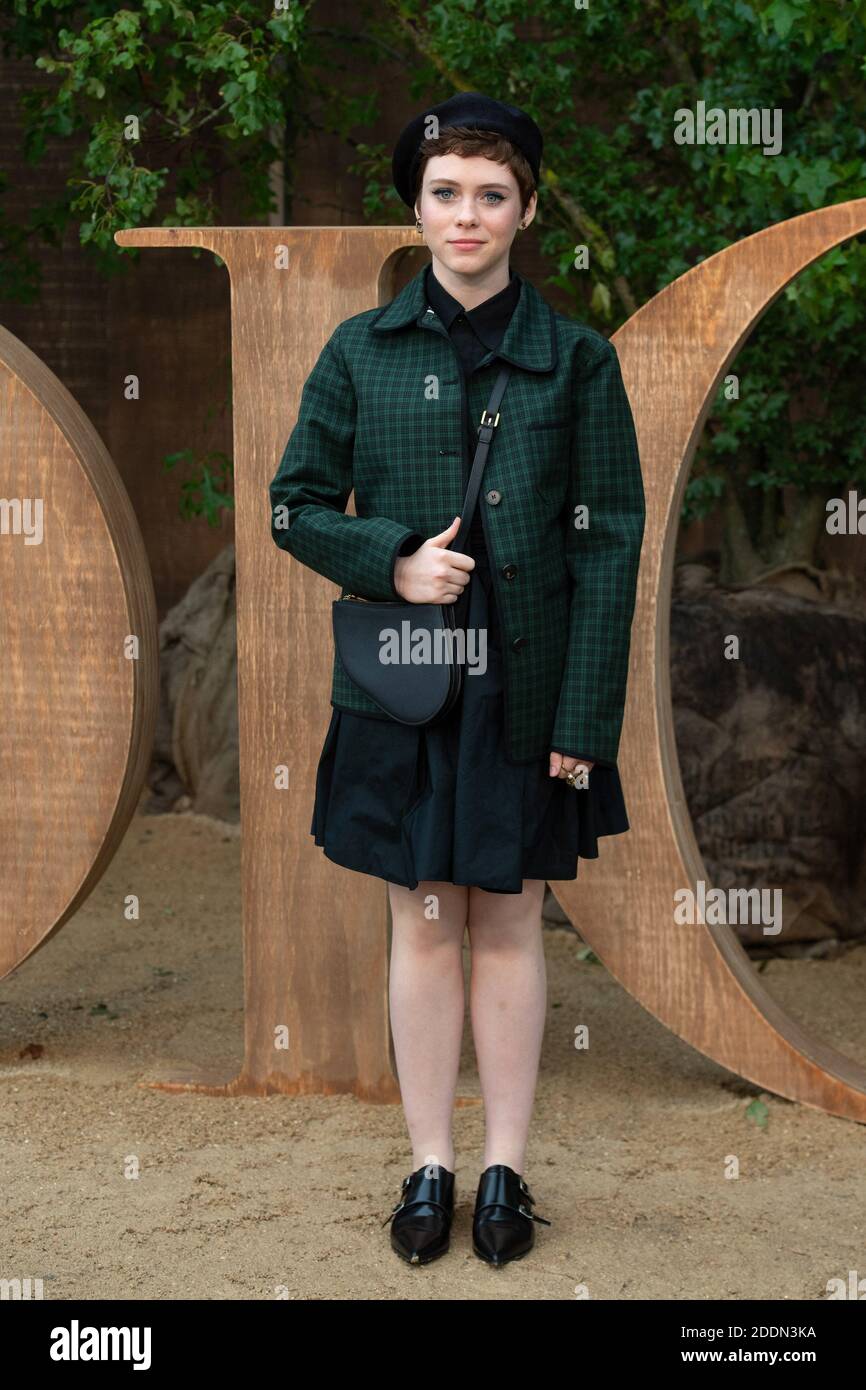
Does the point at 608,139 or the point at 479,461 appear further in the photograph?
the point at 608,139

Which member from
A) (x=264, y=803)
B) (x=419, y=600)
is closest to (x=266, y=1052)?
(x=264, y=803)

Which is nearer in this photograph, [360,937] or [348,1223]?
[348,1223]

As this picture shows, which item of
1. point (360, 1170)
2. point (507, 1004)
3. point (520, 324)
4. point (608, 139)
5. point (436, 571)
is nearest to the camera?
point (436, 571)

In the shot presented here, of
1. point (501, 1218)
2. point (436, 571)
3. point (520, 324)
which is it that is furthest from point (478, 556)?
point (501, 1218)

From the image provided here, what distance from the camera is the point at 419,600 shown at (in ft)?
7.90

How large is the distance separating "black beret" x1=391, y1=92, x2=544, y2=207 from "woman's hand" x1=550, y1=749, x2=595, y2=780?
91 centimetres

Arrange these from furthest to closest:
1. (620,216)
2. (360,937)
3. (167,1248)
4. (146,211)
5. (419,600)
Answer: (620,216) → (146,211) → (360,937) → (167,1248) → (419,600)

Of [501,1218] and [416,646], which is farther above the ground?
[416,646]

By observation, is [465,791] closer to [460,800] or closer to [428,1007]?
[460,800]

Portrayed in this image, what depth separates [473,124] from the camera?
7.95 feet

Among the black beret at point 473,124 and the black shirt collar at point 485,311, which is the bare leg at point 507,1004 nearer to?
the black shirt collar at point 485,311

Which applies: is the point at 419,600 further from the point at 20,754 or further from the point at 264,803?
the point at 20,754

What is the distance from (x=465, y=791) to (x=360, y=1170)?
3.06 feet

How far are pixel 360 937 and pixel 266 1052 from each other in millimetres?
311
